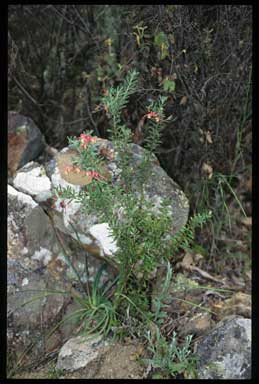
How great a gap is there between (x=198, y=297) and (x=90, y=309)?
21.5 inches

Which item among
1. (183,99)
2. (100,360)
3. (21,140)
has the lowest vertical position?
(100,360)

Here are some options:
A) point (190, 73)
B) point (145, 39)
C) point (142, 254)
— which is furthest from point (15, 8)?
point (142, 254)

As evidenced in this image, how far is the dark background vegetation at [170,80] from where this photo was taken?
2.65 m

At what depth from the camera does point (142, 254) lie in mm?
2303

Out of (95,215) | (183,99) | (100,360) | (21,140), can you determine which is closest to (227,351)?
(100,360)

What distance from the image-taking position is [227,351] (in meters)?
2.28

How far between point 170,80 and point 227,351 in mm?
1303

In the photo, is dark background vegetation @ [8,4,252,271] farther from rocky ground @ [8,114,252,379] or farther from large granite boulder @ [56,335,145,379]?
large granite boulder @ [56,335,145,379]

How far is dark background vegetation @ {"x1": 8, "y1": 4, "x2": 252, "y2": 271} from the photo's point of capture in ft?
8.68

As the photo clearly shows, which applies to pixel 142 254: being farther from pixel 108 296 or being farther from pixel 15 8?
pixel 15 8

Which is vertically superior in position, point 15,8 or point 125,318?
point 15,8

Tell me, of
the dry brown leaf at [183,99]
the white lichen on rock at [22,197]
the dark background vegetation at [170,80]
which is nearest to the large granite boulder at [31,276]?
the white lichen on rock at [22,197]

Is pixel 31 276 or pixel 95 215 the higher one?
pixel 95 215

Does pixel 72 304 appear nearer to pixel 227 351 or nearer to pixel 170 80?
pixel 227 351
